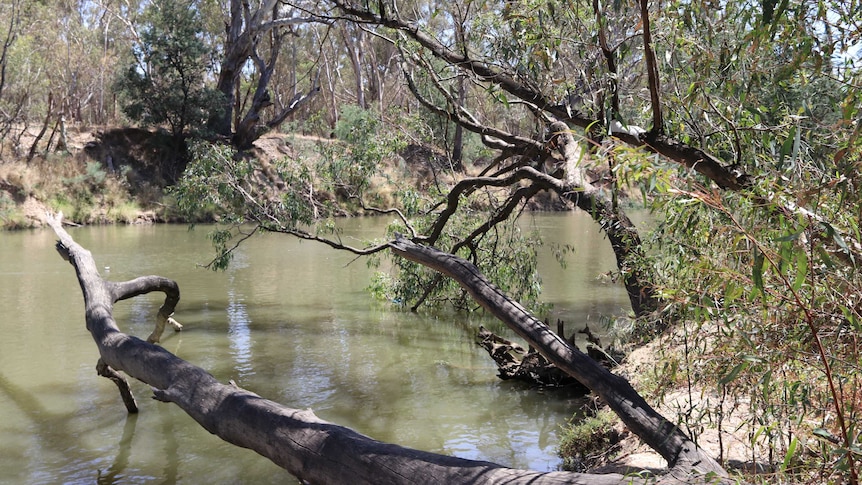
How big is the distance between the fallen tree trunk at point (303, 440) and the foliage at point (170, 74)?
23.1m

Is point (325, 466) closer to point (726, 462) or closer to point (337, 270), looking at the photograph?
point (726, 462)

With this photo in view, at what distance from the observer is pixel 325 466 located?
10.7 ft

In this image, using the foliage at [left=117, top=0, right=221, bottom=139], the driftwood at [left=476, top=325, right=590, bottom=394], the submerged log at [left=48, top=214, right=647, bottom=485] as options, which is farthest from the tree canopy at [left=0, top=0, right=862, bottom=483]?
the foliage at [left=117, top=0, right=221, bottom=139]

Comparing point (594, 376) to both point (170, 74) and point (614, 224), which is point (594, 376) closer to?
point (614, 224)

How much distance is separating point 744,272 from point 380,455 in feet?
5.42

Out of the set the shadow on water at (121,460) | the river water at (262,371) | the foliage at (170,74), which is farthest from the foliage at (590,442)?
the foliage at (170,74)

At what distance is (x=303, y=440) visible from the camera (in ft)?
11.1

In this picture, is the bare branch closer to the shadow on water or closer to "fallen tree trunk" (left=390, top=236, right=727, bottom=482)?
"fallen tree trunk" (left=390, top=236, right=727, bottom=482)

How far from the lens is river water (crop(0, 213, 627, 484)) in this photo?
18.7 feet

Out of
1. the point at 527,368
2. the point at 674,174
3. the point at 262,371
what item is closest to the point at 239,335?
the point at 262,371

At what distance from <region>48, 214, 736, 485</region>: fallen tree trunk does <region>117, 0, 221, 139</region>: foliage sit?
2310cm

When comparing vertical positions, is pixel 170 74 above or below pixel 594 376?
above

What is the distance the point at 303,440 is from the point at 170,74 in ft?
84.4

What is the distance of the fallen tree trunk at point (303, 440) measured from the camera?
2967 millimetres
